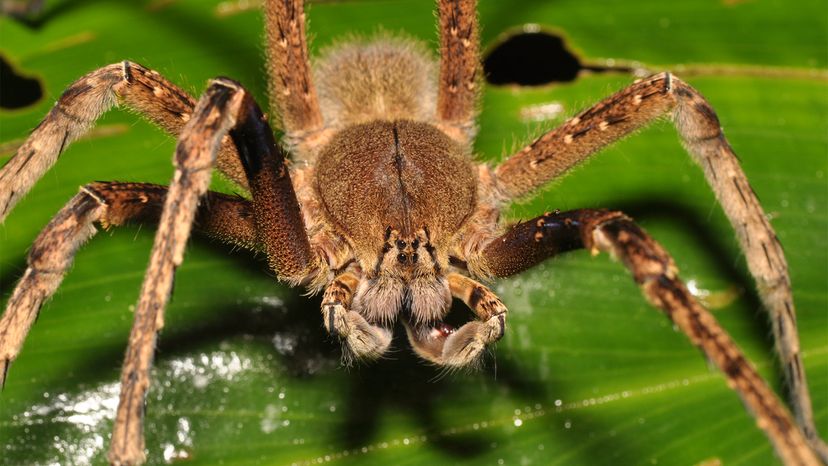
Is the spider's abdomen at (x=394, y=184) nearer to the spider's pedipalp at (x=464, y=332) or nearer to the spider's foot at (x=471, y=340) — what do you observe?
the spider's pedipalp at (x=464, y=332)

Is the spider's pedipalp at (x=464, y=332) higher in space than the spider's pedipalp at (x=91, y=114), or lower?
lower

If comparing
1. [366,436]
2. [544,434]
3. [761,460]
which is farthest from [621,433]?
[366,436]

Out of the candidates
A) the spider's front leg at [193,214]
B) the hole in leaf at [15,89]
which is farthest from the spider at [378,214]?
the hole in leaf at [15,89]

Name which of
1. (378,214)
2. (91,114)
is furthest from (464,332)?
(91,114)

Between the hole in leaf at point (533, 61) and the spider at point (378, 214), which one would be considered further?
the hole in leaf at point (533, 61)

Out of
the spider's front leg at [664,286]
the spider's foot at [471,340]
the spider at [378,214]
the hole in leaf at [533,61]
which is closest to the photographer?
the spider's front leg at [664,286]

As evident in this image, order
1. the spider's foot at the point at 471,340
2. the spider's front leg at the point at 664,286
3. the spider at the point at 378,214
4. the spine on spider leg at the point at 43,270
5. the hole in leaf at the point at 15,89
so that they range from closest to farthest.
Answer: the spider's front leg at the point at 664,286, the spider at the point at 378,214, the spine on spider leg at the point at 43,270, the spider's foot at the point at 471,340, the hole in leaf at the point at 15,89

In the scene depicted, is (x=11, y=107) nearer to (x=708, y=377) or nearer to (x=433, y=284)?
(x=433, y=284)
